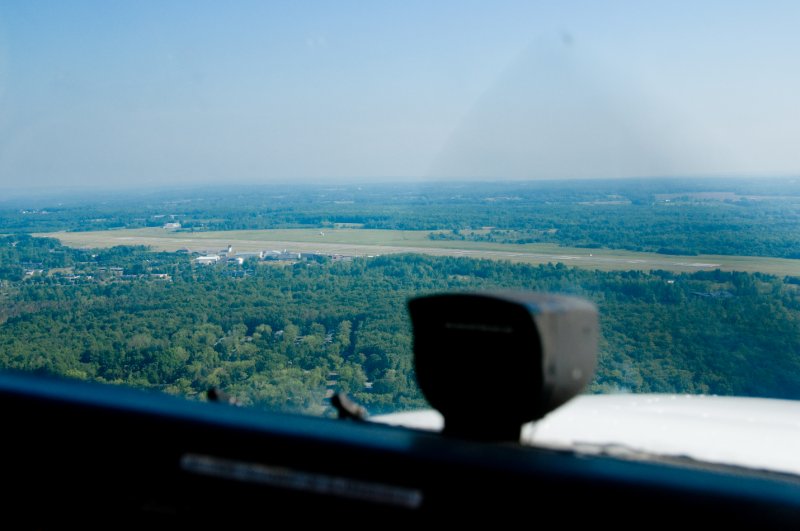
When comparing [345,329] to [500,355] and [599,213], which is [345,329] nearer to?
[599,213]

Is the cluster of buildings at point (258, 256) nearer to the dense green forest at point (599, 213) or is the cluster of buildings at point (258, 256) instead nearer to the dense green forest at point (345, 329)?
the dense green forest at point (345, 329)

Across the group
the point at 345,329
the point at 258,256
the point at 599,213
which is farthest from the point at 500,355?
the point at 258,256

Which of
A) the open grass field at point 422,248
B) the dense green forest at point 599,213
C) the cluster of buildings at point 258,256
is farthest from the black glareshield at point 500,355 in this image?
the cluster of buildings at point 258,256

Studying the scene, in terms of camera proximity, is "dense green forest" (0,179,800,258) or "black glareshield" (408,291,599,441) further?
"dense green forest" (0,179,800,258)

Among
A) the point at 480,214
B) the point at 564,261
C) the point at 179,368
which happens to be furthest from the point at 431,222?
the point at 179,368

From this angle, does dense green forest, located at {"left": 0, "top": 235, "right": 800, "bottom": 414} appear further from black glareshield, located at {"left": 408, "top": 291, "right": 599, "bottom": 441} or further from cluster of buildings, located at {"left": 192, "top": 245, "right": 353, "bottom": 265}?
black glareshield, located at {"left": 408, "top": 291, "right": 599, "bottom": 441}

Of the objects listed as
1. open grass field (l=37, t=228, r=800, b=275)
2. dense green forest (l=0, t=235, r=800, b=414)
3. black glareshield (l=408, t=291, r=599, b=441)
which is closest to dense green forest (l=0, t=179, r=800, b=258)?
open grass field (l=37, t=228, r=800, b=275)

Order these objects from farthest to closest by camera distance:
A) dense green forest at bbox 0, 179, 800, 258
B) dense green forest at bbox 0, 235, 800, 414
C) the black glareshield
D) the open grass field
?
1. dense green forest at bbox 0, 179, 800, 258
2. the open grass field
3. dense green forest at bbox 0, 235, 800, 414
4. the black glareshield

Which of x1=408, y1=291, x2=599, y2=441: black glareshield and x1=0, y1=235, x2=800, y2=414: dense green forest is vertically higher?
x1=408, y1=291, x2=599, y2=441: black glareshield
